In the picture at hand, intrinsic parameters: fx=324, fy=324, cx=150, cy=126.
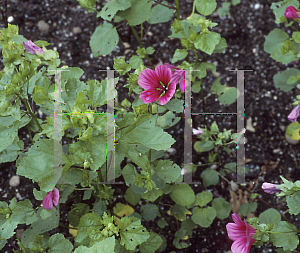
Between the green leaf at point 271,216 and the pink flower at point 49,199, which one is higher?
the pink flower at point 49,199

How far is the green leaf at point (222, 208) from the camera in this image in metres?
1.58

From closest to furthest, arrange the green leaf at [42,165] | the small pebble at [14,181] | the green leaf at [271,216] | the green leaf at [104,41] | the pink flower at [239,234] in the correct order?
the green leaf at [42,165] → the pink flower at [239,234] → the green leaf at [271,216] → the green leaf at [104,41] → the small pebble at [14,181]

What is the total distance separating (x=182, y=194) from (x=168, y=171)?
0.73 ft

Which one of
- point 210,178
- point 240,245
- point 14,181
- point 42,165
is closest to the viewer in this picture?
point 42,165

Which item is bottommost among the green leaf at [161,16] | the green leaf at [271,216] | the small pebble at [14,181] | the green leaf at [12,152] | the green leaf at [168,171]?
the green leaf at [271,216]

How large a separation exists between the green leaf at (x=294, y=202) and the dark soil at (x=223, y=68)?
784 mm

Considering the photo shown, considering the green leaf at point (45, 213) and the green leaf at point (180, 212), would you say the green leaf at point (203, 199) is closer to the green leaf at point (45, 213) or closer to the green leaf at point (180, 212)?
the green leaf at point (180, 212)

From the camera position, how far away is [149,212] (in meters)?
1.48

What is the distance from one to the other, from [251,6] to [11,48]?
1649 mm

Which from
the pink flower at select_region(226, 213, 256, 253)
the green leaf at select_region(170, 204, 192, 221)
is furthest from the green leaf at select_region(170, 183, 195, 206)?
the pink flower at select_region(226, 213, 256, 253)

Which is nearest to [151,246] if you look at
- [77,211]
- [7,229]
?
[77,211]

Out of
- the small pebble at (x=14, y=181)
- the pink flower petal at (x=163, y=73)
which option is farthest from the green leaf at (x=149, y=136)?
the small pebble at (x=14, y=181)

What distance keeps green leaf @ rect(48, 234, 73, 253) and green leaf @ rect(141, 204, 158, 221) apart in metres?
0.39

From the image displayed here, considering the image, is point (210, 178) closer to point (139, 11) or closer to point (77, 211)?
point (77, 211)
